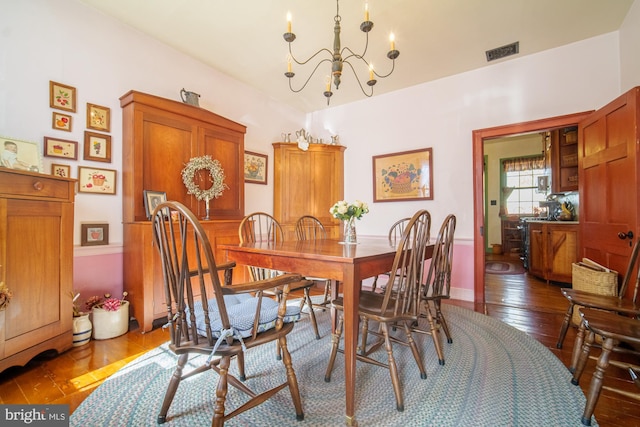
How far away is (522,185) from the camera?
6723 mm

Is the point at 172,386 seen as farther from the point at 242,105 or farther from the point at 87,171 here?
the point at 242,105

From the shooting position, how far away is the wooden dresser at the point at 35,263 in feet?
5.18

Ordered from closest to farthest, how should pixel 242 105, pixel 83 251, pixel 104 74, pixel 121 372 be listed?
1. pixel 121 372
2. pixel 83 251
3. pixel 104 74
4. pixel 242 105

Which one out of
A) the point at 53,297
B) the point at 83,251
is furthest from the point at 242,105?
the point at 53,297

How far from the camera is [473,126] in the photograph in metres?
3.36

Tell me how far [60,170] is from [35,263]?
845 mm

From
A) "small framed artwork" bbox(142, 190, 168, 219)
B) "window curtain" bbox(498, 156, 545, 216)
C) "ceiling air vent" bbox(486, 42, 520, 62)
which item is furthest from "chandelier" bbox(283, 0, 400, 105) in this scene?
"window curtain" bbox(498, 156, 545, 216)

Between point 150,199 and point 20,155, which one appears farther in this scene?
point 150,199

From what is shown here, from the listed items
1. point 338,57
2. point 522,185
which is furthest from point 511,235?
point 338,57

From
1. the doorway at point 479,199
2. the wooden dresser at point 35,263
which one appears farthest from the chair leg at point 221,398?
the doorway at point 479,199

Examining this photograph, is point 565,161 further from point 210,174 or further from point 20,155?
Answer: point 20,155

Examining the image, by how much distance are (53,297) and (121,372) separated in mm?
696

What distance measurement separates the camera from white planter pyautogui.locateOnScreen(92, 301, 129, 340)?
2178 millimetres

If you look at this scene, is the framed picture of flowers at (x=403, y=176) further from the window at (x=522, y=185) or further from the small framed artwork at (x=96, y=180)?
the window at (x=522, y=185)
